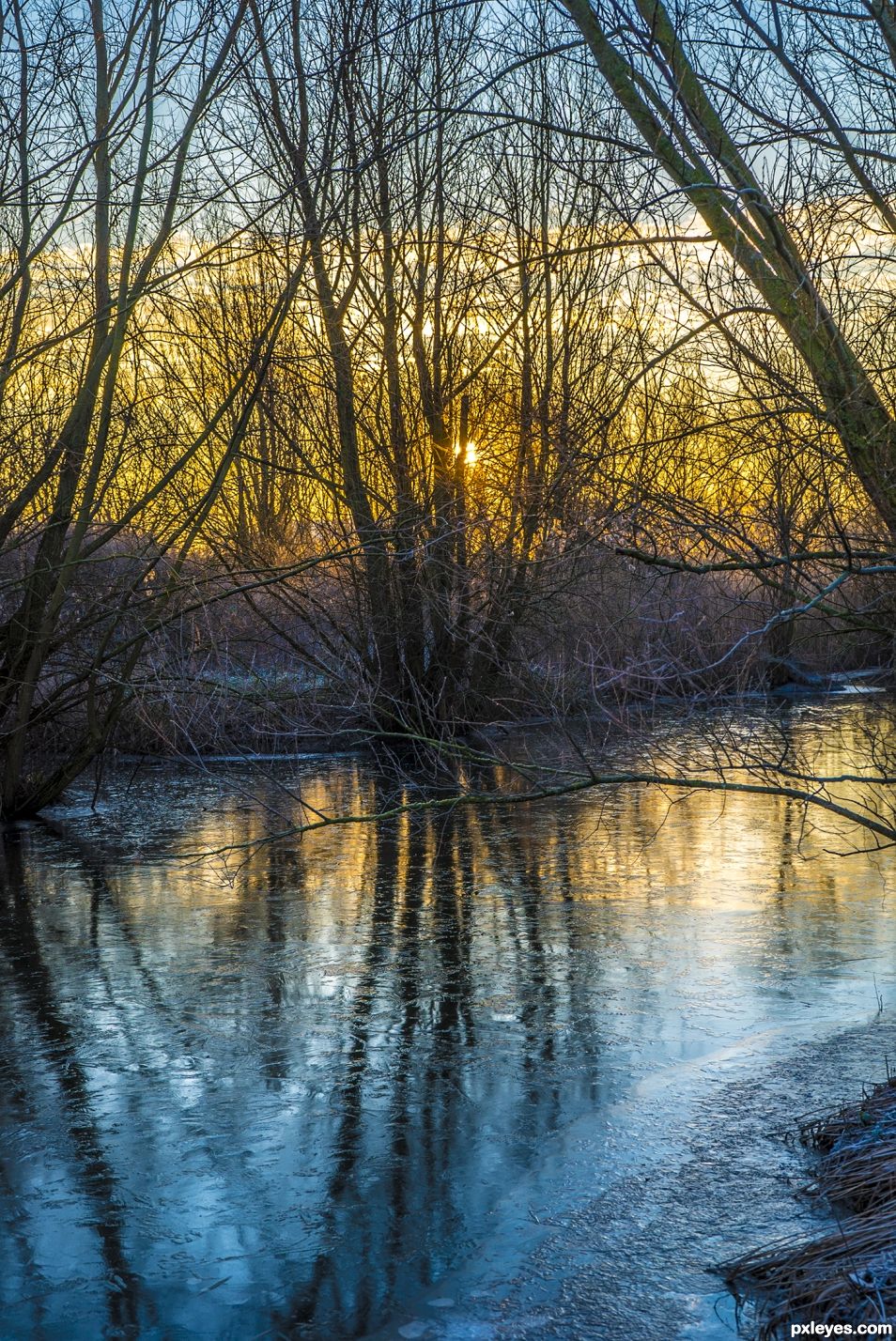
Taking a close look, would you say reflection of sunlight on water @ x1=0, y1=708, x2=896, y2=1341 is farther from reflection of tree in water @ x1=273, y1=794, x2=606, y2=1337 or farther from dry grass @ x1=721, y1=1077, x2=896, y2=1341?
dry grass @ x1=721, y1=1077, x2=896, y2=1341

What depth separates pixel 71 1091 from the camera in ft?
19.5

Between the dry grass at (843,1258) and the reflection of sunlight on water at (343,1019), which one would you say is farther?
the reflection of sunlight on water at (343,1019)

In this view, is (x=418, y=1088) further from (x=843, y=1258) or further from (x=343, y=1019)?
(x=843, y=1258)

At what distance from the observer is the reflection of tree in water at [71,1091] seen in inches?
169

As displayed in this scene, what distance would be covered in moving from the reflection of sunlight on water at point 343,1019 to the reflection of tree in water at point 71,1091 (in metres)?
0.02

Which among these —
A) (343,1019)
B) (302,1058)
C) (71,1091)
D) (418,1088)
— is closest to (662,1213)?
(418,1088)

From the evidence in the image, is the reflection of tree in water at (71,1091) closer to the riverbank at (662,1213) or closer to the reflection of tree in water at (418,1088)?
the reflection of tree in water at (418,1088)

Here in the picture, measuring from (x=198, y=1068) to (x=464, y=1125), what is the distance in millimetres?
1343

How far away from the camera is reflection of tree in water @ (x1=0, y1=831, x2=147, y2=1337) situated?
14.0ft

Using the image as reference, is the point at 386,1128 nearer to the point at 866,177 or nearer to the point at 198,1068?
the point at 198,1068

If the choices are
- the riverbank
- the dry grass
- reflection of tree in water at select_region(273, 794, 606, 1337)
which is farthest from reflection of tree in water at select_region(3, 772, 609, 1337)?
the dry grass

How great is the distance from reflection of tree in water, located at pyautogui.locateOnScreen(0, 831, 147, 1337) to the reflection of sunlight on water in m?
0.02

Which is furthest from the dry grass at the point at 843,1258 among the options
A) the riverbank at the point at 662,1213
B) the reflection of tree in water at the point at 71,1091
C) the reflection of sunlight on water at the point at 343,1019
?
the reflection of tree in water at the point at 71,1091

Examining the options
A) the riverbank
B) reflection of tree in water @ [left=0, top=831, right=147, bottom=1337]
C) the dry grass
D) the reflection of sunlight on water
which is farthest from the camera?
the reflection of sunlight on water
